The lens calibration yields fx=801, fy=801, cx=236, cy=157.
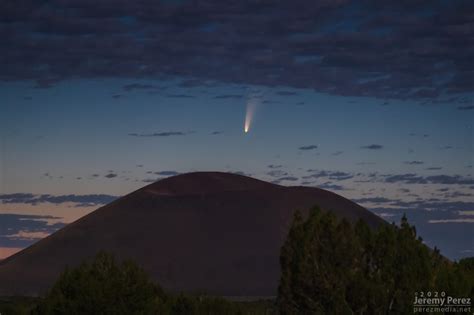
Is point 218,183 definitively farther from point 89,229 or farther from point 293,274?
point 293,274

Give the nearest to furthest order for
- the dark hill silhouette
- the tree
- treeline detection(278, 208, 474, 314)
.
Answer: treeline detection(278, 208, 474, 314), the tree, the dark hill silhouette

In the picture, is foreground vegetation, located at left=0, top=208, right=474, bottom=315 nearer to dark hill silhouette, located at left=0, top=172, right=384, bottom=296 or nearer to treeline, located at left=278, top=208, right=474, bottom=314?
treeline, located at left=278, top=208, right=474, bottom=314

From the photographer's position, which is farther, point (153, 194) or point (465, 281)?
point (153, 194)

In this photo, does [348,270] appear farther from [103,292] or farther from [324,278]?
[103,292]

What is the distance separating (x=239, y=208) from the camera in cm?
14262

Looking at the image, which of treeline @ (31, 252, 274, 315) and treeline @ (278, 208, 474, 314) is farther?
treeline @ (31, 252, 274, 315)

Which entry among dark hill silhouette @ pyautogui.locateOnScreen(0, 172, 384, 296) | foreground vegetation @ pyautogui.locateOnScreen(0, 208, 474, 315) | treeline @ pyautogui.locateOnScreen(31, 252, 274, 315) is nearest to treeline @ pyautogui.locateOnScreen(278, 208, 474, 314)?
foreground vegetation @ pyautogui.locateOnScreen(0, 208, 474, 315)

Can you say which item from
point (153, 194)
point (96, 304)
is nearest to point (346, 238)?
point (96, 304)

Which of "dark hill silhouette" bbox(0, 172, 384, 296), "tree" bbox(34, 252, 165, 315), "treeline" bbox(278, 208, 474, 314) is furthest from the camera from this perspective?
"dark hill silhouette" bbox(0, 172, 384, 296)

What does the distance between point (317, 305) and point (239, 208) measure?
116190mm

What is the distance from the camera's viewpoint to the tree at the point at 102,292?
89.4 ft

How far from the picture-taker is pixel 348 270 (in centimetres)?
2691

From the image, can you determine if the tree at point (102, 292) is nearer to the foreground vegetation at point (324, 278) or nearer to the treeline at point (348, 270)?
the foreground vegetation at point (324, 278)

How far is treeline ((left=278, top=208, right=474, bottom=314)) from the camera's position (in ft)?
87.1
